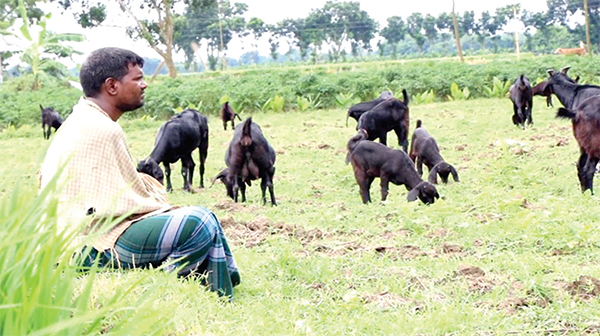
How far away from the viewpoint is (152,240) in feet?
15.9

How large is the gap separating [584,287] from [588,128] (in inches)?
198

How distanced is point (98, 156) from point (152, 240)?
1.92ft

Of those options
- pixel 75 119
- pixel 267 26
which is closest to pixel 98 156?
pixel 75 119

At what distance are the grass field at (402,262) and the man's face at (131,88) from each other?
3.59 feet

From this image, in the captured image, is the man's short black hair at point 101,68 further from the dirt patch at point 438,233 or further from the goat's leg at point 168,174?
the goat's leg at point 168,174

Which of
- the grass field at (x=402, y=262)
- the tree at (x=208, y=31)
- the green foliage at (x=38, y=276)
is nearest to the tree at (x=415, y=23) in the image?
the tree at (x=208, y=31)

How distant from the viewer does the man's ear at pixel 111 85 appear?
4967mm

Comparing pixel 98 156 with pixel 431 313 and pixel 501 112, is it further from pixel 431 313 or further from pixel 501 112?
pixel 501 112

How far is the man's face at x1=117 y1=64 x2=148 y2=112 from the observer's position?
16.4ft

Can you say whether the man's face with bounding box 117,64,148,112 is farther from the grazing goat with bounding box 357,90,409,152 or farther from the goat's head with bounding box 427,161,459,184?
the grazing goat with bounding box 357,90,409,152

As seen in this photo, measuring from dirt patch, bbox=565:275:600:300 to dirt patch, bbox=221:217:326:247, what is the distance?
9.03 feet

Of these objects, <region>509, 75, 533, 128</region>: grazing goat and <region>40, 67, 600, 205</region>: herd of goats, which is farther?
<region>509, 75, 533, 128</region>: grazing goat

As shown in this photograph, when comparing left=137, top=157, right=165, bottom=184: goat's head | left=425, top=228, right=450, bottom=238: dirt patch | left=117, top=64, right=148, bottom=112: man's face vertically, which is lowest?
left=425, top=228, right=450, bottom=238: dirt patch

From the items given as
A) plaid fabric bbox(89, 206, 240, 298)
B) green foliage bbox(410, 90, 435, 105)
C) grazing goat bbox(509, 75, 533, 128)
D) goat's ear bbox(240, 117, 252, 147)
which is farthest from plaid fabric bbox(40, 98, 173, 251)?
green foliage bbox(410, 90, 435, 105)
